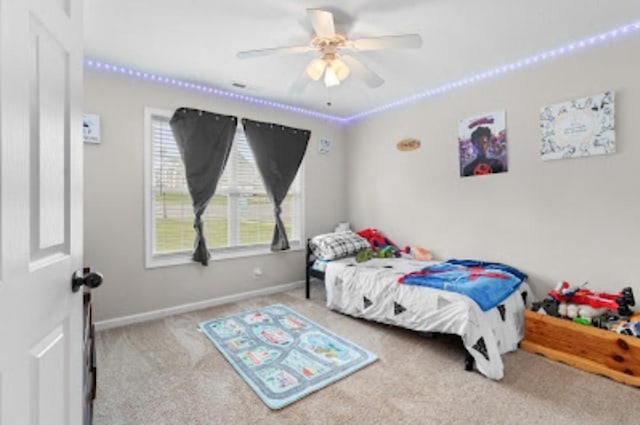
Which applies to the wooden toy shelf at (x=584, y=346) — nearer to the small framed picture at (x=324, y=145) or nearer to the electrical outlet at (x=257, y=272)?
the electrical outlet at (x=257, y=272)

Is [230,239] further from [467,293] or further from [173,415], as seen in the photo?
[467,293]

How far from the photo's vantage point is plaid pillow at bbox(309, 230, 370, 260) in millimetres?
3639

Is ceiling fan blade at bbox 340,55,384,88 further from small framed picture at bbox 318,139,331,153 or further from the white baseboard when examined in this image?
the white baseboard

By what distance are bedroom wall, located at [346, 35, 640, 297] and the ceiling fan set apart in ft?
4.80

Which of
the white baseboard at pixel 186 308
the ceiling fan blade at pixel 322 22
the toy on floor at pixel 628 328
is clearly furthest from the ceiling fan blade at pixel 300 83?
the toy on floor at pixel 628 328

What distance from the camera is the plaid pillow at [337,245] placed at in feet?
11.9

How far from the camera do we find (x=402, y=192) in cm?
397

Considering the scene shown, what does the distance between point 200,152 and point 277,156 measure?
0.95 metres

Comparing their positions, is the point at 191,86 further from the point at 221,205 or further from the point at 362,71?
the point at 362,71

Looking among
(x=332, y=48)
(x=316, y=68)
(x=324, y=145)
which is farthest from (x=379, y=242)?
(x=332, y=48)

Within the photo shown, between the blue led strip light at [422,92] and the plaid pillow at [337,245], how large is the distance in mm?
1756

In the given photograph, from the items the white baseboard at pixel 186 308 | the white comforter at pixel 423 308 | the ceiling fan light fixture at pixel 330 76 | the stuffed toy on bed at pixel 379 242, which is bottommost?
the white baseboard at pixel 186 308

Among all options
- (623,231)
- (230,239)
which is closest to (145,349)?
(230,239)

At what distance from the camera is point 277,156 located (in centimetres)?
391
